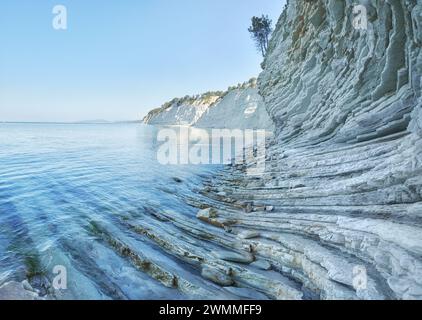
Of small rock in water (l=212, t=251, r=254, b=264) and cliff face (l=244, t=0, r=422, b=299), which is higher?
cliff face (l=244, t=0, r=422, b=299)

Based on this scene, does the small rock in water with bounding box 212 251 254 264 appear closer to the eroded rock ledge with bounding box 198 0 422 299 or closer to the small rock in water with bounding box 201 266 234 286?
the eroded rock ledge with bounding box 198 0 422 299

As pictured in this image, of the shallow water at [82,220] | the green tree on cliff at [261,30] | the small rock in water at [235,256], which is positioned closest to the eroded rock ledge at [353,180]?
the small rock in water at [235,256]

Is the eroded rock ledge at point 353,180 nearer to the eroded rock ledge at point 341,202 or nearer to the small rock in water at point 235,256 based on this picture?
the eroded rock ledge at point 341,202

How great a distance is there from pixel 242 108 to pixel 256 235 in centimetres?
6845

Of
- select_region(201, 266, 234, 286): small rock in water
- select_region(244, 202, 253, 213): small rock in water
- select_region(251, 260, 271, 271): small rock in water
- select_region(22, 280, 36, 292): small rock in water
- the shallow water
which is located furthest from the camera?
select_region(244, 202, 253, 213): small rock in water

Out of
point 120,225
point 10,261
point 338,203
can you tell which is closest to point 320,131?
point 338,203

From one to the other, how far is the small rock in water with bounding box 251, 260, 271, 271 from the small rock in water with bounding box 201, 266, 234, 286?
Answer: 824mm

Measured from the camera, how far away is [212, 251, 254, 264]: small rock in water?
7.02 m

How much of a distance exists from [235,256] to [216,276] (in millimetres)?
995

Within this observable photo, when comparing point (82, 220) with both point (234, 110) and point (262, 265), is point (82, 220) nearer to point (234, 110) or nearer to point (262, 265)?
point (262, 265)

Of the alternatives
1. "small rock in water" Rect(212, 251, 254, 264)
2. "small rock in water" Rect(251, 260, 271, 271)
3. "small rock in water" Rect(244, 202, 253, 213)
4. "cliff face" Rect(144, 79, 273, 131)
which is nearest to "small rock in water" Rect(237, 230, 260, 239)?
"small rock in water" Rect(212, 251, 254, 264)

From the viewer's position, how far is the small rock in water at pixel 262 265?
6.64 m

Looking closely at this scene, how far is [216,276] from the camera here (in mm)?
6371
